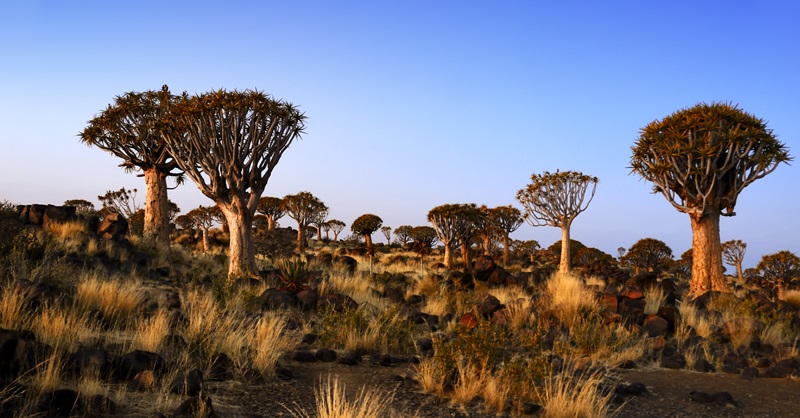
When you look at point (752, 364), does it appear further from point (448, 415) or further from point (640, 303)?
point (448, 415)

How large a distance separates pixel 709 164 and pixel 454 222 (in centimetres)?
1398

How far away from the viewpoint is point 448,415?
5.71 meters

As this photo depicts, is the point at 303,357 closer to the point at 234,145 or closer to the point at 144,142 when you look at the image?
the point at 234,145

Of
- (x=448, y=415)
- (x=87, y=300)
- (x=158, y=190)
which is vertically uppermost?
(x=158, y=190)

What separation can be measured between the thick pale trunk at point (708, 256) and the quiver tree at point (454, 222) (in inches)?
501

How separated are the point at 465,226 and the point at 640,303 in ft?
54.1

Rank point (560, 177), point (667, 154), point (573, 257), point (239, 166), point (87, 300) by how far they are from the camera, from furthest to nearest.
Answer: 1. point (573, 257)
2. point (560, 177)
3. point (667, 154)
4. point (239, 166)
5. point (87, 300)

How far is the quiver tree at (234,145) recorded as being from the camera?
15.1m

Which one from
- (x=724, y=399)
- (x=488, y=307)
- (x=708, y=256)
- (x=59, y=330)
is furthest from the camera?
(x=708, y=256)

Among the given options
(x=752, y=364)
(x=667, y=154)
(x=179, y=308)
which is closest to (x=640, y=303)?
(x=752, y=364)

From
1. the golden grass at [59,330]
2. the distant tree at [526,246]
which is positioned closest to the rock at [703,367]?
the golden grass at [59,330]

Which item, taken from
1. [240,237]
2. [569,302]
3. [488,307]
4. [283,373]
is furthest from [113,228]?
[569,302]

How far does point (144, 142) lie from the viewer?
2017cm

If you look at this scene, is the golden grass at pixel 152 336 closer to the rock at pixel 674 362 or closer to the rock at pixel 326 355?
the rock at pixel 326 355
